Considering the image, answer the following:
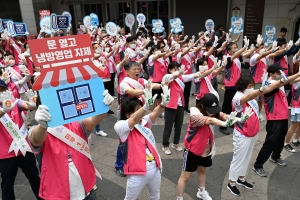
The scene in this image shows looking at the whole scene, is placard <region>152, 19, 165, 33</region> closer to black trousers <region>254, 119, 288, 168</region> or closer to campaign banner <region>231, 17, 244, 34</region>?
campaign banner <region>231, 17, 244, 34</region>

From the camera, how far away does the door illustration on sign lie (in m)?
2.07

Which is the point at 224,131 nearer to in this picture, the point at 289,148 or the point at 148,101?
the point at 289,148

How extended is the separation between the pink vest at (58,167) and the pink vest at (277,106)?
3135mm

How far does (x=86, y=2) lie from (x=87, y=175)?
20.5 meters

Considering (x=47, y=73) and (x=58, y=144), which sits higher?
(x=47, y=73)

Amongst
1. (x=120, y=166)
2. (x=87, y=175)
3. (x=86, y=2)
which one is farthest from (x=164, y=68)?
(x=86, y=2)

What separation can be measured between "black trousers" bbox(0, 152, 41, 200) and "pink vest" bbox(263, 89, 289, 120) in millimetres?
3643

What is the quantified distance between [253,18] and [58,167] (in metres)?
10.9

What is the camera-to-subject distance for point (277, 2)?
35.4 ft

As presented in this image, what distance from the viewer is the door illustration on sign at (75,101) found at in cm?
207

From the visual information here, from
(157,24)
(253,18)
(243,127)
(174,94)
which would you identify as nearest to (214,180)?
(243,127)

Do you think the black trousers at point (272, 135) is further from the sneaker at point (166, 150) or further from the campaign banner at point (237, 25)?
the campaign banner at point (237, 25)

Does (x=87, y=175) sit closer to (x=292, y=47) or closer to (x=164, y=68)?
(x=164, y=68)

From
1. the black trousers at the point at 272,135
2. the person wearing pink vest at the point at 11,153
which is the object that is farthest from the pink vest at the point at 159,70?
the person wearing pink vest at the point at 11,153
